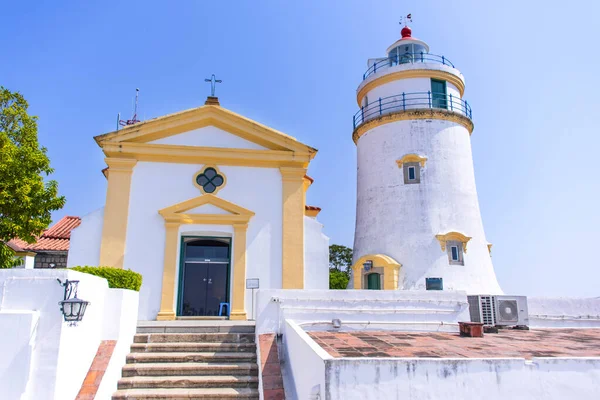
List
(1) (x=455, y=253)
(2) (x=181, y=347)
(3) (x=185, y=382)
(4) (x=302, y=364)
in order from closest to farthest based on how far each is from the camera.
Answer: (4) (x=302, y=364), (3) (x=185, y=382), (2) (x=181, y=347), (1) (x=455, y=253)

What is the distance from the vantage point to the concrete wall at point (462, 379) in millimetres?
4926

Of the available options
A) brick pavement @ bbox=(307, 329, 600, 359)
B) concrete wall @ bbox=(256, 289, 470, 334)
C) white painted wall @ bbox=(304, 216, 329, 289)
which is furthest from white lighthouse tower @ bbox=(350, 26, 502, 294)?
brick pavement @ bbox=(307, 329, 600, 359)

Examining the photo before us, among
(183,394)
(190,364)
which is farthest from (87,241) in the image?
(183,394)

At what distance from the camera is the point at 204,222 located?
12.9 meters

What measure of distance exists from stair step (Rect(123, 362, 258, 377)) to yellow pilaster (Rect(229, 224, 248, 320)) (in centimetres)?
408

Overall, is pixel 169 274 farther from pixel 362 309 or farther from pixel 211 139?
pixel 362 309

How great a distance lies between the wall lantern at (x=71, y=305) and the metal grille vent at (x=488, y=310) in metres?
9.21

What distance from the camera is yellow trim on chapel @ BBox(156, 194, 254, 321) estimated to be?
40.3 feet

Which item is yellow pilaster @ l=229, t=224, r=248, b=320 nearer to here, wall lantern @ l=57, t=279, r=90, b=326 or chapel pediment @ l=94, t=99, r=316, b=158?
chapel pediment @ l=94, t=99, r=316, b=158

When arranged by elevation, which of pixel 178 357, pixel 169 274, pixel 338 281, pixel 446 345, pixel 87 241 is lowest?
pixel 178 357

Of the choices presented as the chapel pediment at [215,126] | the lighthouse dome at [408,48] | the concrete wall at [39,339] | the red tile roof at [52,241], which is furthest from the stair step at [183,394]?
the lighthouse dome at [408,48]

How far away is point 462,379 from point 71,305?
221 inches

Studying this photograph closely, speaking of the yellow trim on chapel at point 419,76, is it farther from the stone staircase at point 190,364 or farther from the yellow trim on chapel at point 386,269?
the stone staircase at point 190,364

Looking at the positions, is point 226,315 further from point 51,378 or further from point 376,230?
point 376,230
